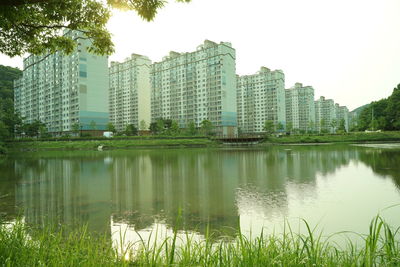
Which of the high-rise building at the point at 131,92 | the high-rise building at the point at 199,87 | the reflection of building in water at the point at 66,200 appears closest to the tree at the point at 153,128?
the high-rise building at the point at 199,87

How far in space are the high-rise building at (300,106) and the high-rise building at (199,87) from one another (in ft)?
167

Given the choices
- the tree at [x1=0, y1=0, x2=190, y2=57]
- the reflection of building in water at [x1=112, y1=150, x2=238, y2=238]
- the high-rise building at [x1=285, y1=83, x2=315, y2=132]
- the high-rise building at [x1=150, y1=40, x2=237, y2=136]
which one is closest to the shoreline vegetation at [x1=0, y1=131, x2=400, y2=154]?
the high-rise building at [x1=150, y1=40, x2=237, y2=136]

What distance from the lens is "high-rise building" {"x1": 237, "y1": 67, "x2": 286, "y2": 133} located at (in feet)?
346

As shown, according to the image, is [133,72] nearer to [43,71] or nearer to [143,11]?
[43,71]

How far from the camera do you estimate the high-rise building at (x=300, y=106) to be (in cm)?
12294

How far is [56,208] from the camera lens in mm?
9297

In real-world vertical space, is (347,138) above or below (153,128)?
below

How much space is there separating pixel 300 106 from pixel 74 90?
3949 inches

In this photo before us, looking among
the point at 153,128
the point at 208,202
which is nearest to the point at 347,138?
the point at 153,128

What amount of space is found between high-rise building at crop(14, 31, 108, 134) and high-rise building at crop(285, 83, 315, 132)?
8764 cm

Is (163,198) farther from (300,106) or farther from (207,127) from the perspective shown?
(300,106)

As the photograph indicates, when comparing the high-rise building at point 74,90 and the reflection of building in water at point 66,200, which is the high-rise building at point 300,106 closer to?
the high-rise building at point 74,90

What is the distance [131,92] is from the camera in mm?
100688

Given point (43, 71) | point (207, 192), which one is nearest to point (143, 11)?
point (207, 192)
